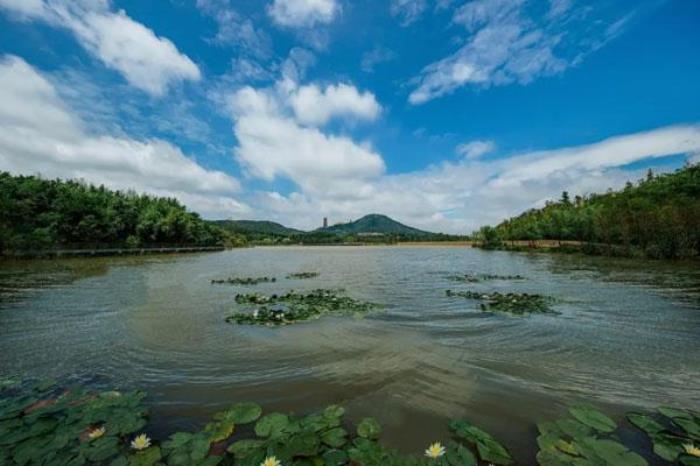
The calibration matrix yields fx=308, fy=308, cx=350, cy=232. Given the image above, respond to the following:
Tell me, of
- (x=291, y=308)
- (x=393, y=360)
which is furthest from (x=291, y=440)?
(x=291, y=308)

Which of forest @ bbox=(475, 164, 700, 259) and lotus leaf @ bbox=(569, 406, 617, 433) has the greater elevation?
forest @ bbox=(475, 164, 700, 259)

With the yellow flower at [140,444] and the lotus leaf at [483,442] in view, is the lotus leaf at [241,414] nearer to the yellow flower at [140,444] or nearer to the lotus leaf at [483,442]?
the yellow flower at [140,444]

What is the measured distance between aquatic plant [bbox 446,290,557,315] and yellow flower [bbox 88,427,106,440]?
9328 millimetres

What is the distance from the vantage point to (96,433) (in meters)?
2.99

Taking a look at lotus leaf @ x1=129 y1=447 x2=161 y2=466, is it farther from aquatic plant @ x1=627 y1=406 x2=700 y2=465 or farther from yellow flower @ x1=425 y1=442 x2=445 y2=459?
aquatic plant @ x1=627 y1=406 x2=700 y2=465

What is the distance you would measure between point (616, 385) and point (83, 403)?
717 cm

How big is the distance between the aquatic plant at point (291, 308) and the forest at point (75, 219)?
3380cm

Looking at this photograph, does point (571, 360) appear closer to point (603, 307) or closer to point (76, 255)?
point (603, 307)

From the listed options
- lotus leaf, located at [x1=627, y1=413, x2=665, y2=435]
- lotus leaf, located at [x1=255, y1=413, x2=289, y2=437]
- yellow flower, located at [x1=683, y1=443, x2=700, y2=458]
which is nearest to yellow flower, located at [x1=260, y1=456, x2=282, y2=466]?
lotus leaf, located at [x1=255, y1=413, x2=289, y2=437]

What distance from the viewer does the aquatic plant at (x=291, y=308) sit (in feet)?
27.5

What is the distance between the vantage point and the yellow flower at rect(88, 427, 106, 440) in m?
2.97

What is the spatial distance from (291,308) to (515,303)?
734cm

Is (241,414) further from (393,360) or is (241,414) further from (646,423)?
(646,423)

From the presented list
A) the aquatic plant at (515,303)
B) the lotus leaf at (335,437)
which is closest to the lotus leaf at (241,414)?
the lotus leaf at (335,437)
